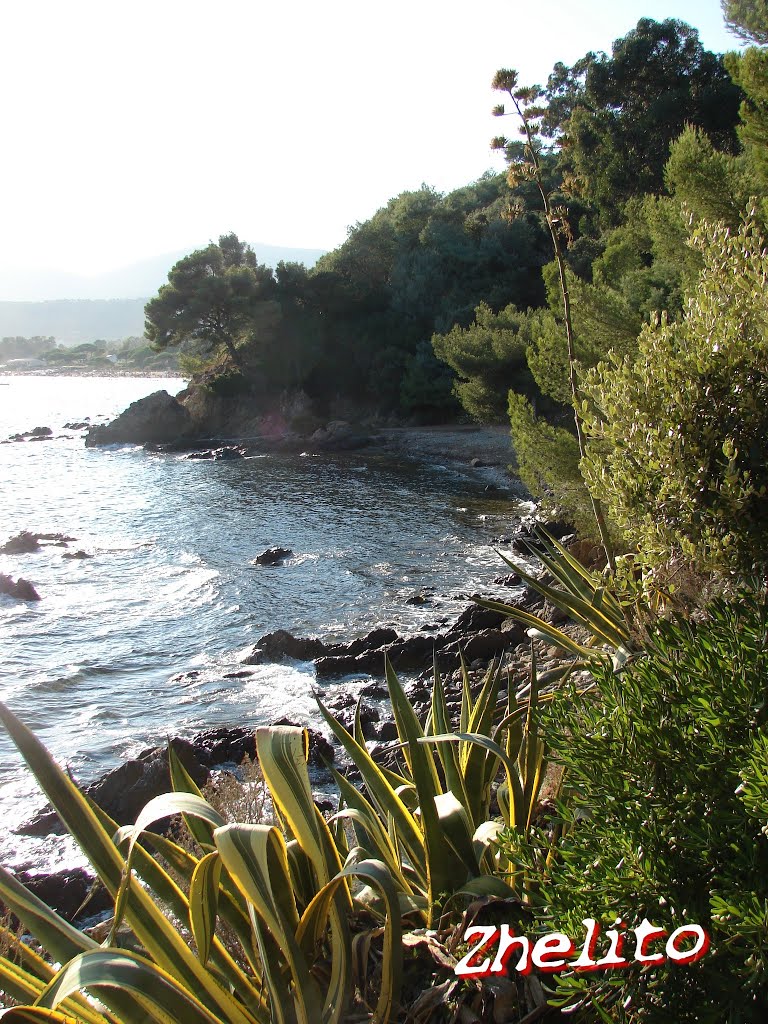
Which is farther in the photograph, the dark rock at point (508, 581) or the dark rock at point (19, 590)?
the dark rock at point (19, 590)

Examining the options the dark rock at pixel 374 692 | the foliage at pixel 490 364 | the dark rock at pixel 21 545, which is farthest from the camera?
the foliage at pixel 490 364

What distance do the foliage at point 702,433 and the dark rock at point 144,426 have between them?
3748 cm

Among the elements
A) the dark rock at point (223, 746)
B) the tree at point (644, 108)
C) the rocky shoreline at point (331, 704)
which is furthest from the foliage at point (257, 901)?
the tree at point (644, 108)

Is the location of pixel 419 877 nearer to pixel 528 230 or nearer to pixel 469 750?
pixel 469 750

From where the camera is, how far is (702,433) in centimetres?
321

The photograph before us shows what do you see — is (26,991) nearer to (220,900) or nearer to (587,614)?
(220,900)

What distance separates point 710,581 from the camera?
3.80m

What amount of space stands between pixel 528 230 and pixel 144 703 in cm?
3471

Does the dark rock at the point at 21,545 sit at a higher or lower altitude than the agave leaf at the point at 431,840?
lower

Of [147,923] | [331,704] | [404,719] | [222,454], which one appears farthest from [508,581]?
[222,454]

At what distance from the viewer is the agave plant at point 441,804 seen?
99.0 inches

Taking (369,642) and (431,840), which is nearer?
(431,840)

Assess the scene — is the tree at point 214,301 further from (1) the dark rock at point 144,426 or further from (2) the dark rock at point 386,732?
(2) the dark rock at point 386,732

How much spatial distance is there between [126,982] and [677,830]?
1.28 m
